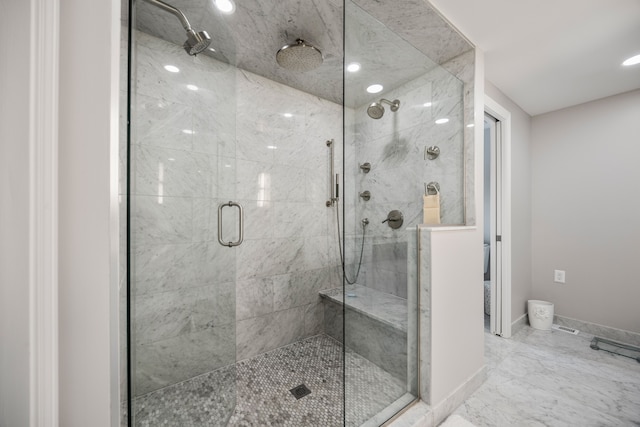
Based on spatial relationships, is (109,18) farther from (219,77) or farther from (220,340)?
(220,340)

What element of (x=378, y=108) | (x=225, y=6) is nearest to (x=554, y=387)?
(x=378, y=108)

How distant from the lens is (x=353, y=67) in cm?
123

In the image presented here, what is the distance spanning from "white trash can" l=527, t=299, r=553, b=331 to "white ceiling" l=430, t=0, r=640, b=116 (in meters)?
2.01

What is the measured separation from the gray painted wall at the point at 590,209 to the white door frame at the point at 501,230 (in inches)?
11.4

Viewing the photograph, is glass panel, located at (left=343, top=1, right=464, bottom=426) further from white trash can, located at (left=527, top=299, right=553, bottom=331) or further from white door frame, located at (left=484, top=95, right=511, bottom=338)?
white trash can, located at (left=527, top=299, right=553, bottom=331)

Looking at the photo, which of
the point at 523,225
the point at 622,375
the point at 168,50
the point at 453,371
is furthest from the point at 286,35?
the point at 622,375

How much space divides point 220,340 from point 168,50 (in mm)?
1530

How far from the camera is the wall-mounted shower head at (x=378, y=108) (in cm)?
128

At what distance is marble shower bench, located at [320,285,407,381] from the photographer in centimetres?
129

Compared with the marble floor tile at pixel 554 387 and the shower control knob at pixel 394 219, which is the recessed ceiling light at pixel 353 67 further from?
the marble floor tile at pixel 554 387

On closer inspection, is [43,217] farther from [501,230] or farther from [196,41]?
[501,230]

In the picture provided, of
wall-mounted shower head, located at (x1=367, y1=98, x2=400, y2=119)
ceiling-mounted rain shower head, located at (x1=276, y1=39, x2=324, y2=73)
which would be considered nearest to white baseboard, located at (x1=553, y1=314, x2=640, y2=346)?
wall-mounted shower head, located at (x1=367, y1=98, x2=400, y2=119)

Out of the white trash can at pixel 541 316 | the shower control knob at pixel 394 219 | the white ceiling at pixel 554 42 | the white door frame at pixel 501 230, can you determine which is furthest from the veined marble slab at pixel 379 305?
the white trash can at pixel 541 316

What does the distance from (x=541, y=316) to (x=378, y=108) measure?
8.80ft
